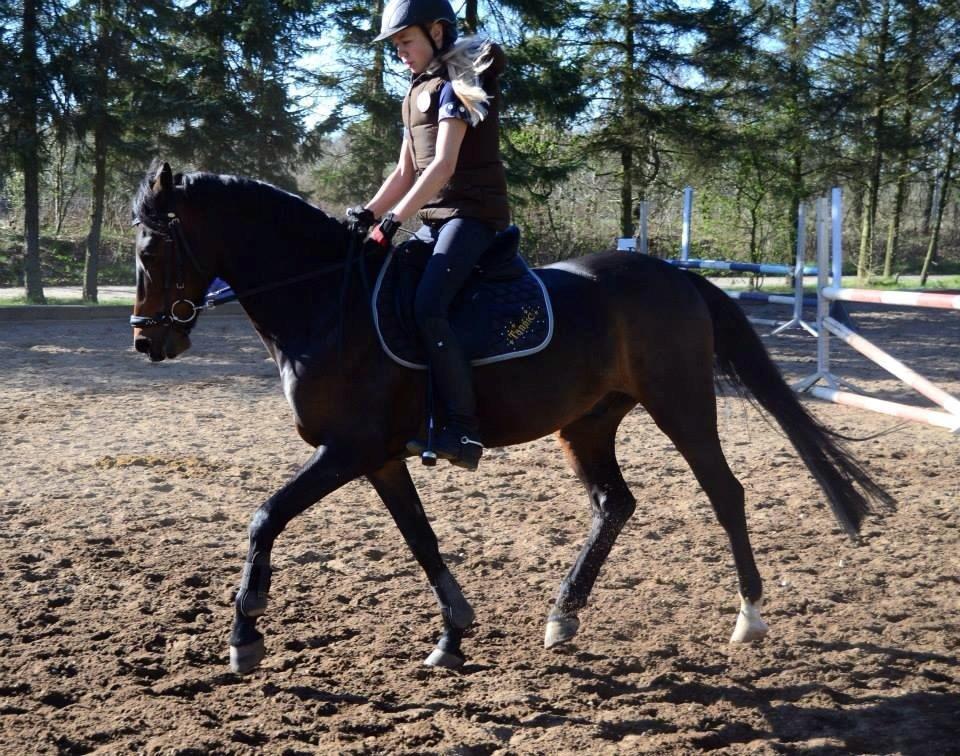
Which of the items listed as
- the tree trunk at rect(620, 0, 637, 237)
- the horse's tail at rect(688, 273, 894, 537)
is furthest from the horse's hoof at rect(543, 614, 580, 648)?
the tree trunk at rect(620, 0, 637, 237)

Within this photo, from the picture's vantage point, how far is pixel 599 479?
505 cm

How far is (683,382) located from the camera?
15.3 ft

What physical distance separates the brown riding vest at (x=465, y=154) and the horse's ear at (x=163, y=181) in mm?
1046

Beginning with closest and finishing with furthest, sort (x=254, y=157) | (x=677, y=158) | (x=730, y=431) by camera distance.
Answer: (x=730, y=431)
(x=254, y=157)
(x=677, y=158)

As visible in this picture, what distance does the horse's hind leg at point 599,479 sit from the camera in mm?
4758

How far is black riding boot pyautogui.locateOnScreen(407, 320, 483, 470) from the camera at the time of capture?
416 centimetres

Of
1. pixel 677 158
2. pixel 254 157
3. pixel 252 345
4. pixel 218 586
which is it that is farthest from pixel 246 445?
pixel 677 158

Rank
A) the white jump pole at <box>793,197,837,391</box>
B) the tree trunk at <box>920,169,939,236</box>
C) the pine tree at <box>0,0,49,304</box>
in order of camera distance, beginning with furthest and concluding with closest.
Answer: the tree trunk at <box>920,169,939,236</box> < the pine tree at <box>0,0,49,304</box> < the white jump pole at <box>793,197,837,391</box>

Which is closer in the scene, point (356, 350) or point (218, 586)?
point (356, 350)

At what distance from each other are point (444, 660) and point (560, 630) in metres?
0.57

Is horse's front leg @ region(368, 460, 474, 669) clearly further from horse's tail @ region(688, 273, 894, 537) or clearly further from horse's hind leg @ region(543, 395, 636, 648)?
horse's tail @ region(688, 273, 894, 537)

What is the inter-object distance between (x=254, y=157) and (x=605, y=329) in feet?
61.6

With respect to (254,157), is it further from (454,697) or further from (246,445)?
(454,697)

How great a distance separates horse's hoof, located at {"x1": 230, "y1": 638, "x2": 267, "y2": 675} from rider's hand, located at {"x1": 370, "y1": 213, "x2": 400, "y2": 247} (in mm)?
1744
